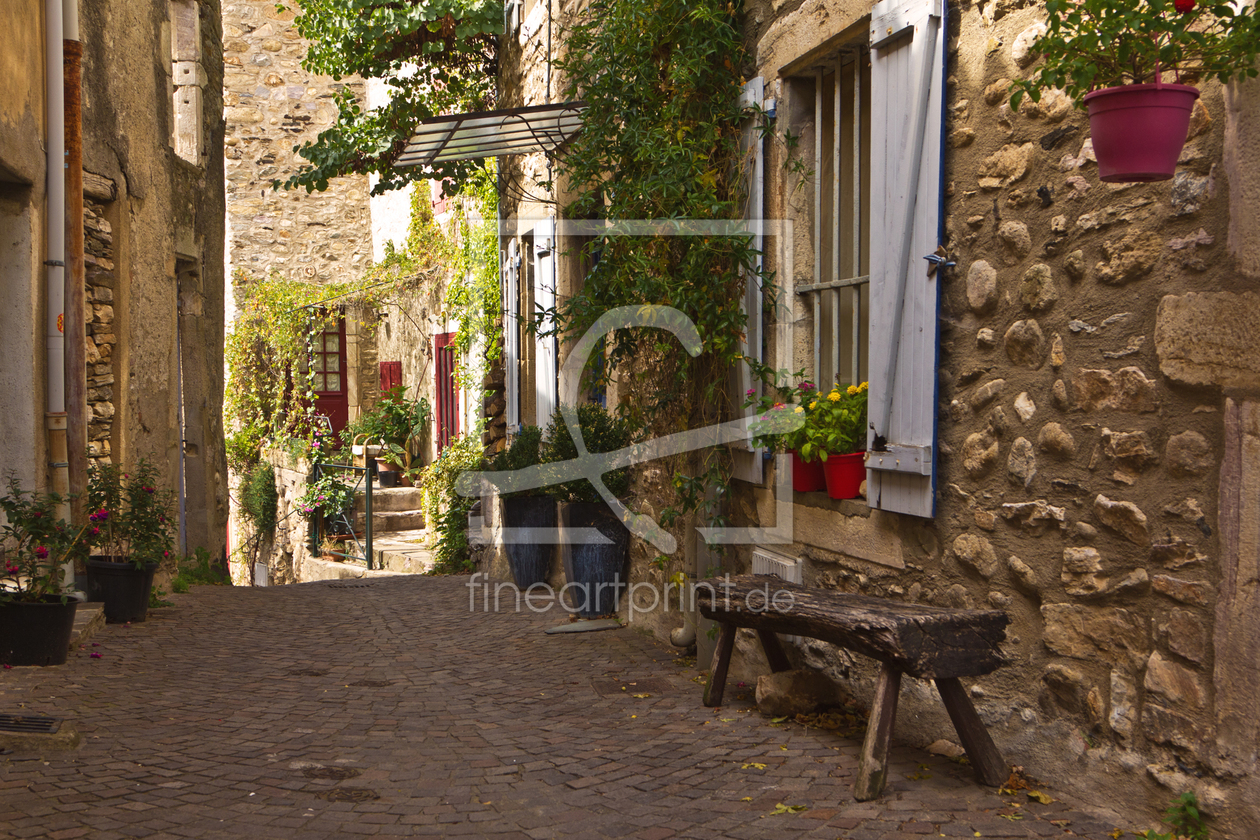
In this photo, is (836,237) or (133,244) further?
(133,244)

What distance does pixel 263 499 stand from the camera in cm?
1413

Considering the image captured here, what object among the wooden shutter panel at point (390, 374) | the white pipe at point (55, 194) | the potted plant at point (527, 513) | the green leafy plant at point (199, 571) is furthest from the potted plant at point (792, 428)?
the wooden shutter panel at point (390, 374)

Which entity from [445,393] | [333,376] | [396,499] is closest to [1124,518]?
[445,393]

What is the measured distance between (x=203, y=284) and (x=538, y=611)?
4.71m

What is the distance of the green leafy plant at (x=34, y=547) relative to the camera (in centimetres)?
496

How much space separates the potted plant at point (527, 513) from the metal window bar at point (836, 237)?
298cm

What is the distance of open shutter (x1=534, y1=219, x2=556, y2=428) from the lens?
773cm

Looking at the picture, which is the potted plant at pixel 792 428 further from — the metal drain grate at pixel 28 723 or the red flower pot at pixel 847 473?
the metal drain grate at pixel 28 723

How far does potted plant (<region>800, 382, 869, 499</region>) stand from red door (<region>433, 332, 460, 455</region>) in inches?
326

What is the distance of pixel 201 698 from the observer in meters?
4.58

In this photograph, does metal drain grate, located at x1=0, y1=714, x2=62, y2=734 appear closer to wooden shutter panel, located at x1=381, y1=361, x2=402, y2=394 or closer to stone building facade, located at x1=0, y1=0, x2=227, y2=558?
stone building facade, located at x1=0, y1=0, x2=227, y2=558

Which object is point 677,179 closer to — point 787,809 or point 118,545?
point 787,809

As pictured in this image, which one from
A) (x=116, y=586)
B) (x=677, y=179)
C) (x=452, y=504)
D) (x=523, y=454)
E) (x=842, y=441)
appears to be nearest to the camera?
(x=842, y=441)

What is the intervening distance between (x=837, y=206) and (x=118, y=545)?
479 centimetres
